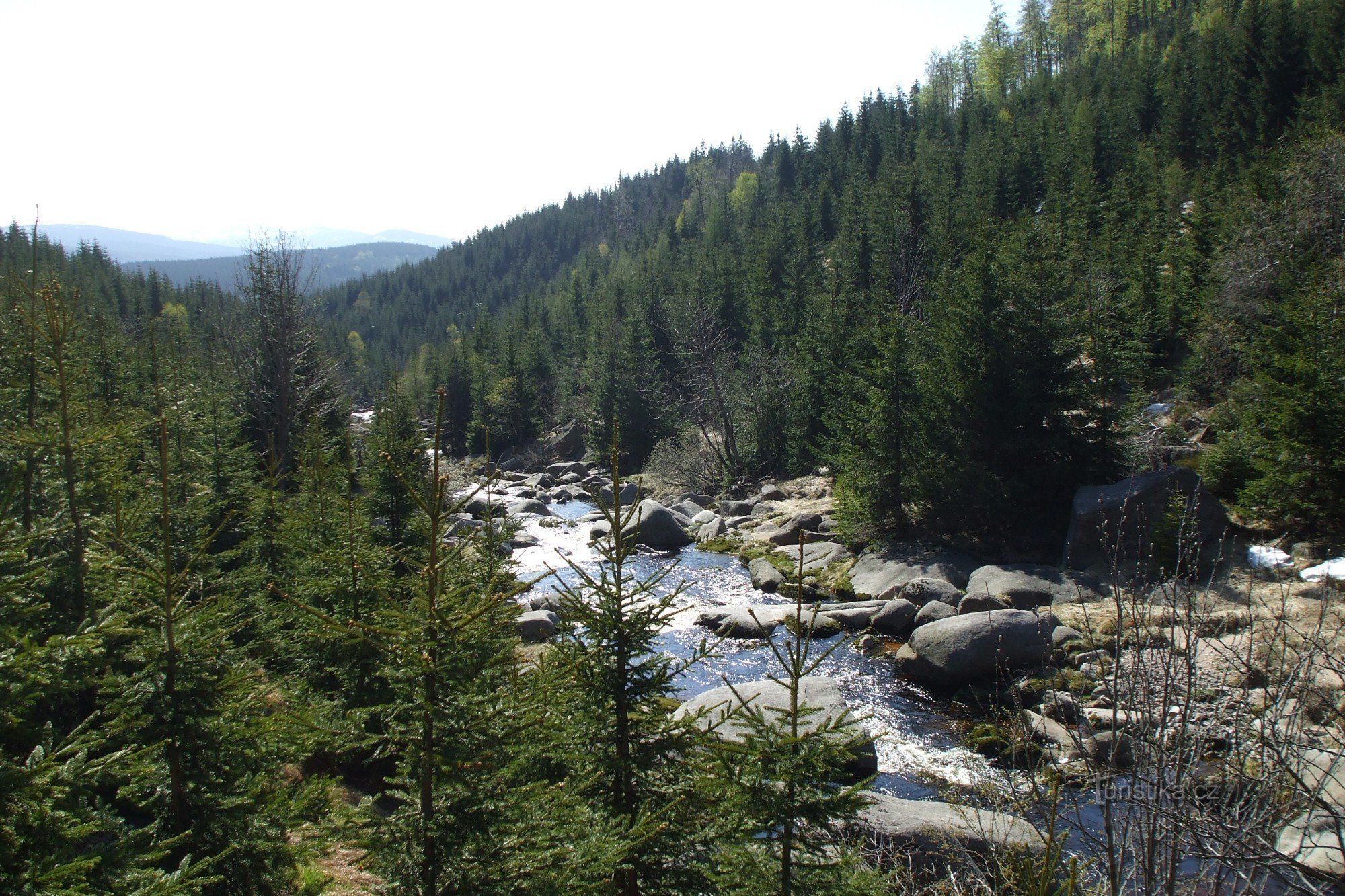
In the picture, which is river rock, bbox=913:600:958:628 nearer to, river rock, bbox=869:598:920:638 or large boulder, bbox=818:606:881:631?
river rock, bbox=869:598:920:638

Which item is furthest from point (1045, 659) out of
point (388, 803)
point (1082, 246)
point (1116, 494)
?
point (1082, 246)

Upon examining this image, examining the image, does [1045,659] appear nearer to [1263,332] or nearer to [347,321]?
[1263,332]

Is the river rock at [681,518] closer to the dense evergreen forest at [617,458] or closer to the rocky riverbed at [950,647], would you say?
the rocky riverbed at [950,647]

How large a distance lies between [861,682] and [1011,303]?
39.4 feet

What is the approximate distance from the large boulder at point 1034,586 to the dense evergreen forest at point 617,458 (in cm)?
302

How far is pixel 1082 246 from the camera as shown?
35.5 meters

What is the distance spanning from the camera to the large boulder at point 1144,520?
647 inches

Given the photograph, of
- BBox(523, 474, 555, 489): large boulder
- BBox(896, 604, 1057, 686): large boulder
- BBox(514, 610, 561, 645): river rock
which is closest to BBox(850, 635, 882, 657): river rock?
BBox(896, 604, 1057, 686): large boulder

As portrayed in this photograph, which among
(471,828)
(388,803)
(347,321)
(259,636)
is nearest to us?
(471,828)

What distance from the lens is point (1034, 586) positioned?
1723cm

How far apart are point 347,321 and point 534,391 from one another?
93566 mm

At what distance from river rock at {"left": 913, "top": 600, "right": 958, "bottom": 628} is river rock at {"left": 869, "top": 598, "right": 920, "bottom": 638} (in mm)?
149

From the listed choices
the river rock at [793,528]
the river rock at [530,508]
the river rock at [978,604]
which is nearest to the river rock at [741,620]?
the river rock at [978,604]

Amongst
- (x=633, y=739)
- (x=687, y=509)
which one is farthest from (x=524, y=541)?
(x=633, y=739)
